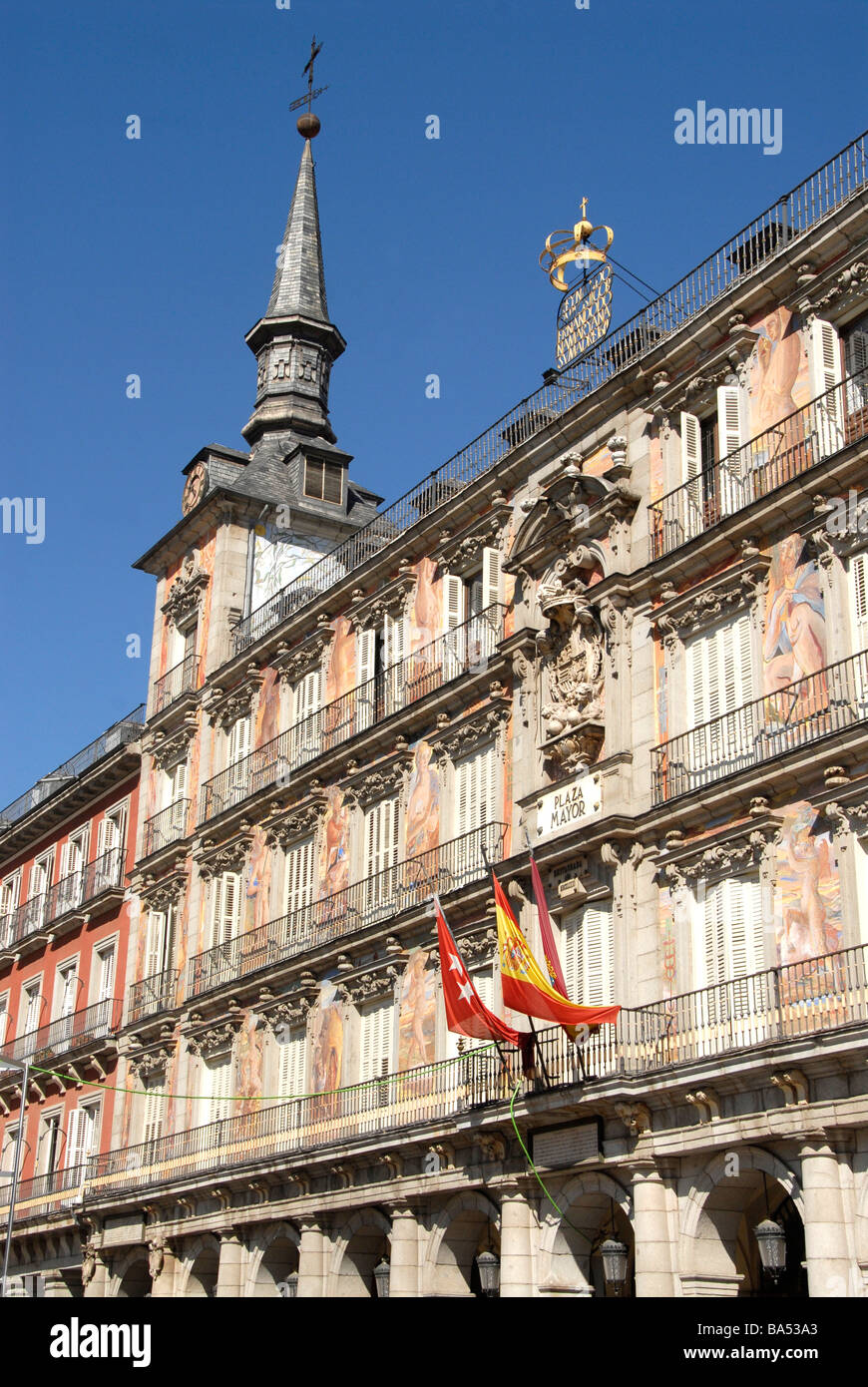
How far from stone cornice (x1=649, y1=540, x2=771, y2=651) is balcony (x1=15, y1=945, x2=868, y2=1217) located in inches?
232

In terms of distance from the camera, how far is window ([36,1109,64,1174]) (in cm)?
4697

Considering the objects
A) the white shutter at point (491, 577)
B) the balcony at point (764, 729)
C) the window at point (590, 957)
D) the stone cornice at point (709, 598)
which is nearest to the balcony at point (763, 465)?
the stone cornice at point (709, 598)

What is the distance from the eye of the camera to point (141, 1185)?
130ft

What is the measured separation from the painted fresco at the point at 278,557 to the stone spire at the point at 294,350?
4.67 metres

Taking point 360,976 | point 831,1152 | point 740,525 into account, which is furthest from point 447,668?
point 831,1152

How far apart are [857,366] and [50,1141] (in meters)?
33.1

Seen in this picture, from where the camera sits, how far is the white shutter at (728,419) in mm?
27250

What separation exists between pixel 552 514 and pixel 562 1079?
33.9 ft

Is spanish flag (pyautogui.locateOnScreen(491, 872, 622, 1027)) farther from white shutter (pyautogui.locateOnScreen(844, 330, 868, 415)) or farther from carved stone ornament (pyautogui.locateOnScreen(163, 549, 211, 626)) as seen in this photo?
carved stone ornament (pyautogui.locateOnScreen(163, 549, 211, 626))

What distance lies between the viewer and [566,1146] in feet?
86.5

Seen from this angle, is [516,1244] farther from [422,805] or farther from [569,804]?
[422,805]

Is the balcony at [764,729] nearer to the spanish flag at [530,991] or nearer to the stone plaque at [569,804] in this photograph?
the stone plaque at [569,804]

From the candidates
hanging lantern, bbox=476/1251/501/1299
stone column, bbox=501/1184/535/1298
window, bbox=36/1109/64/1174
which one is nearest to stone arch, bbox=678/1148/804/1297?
stone column, bbox=501/1184/535/1298
